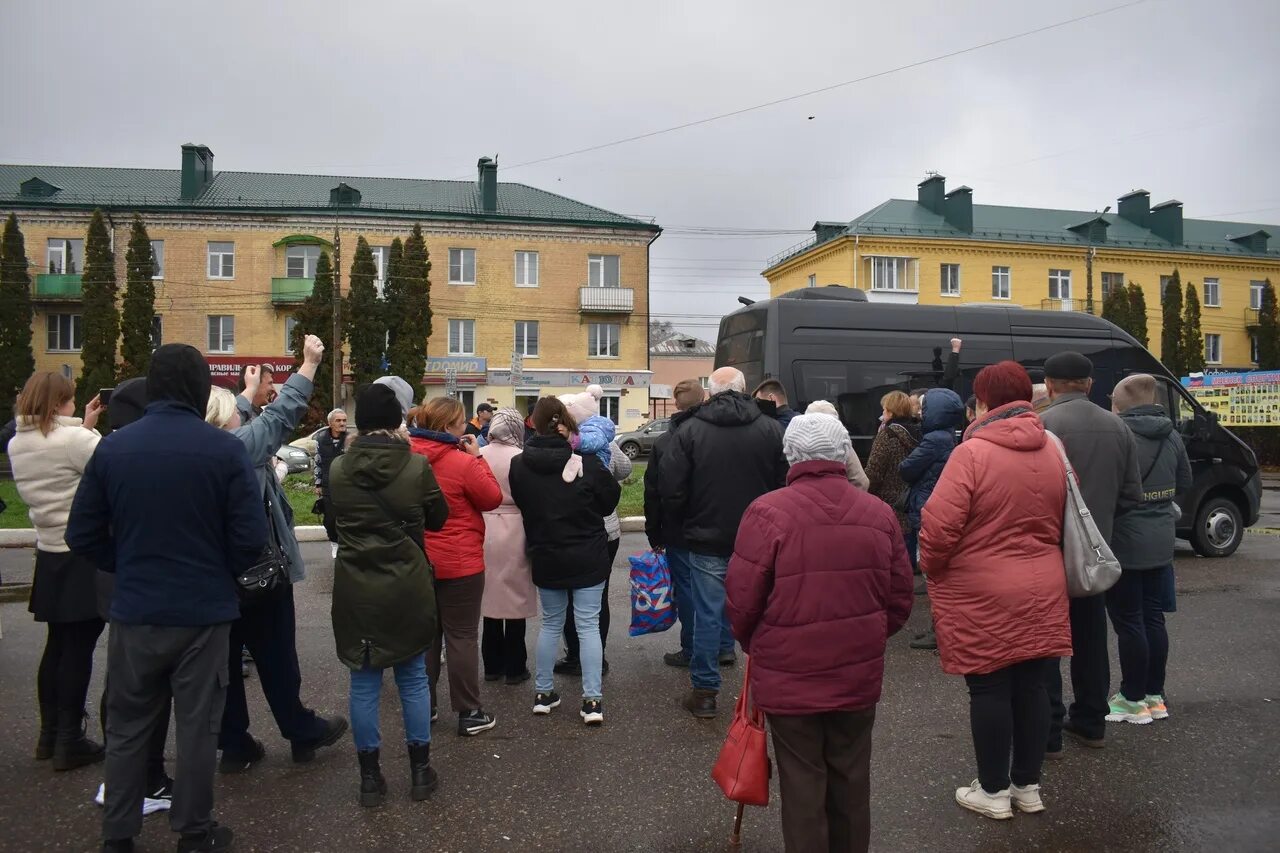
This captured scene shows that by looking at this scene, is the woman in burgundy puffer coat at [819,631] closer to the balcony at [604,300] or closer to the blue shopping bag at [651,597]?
the blue shopping bag at [651,597]

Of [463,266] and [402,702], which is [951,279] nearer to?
[463,266]

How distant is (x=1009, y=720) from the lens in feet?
12.4

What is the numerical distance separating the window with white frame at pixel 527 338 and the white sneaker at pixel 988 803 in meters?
38.2

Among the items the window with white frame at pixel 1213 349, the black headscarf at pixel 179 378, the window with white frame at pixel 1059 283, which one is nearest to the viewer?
the black headscarf at pixel 179 378

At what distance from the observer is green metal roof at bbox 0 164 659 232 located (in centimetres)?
3997

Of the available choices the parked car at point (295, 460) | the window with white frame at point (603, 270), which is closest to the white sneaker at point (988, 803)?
the parked car at point (295, 460)

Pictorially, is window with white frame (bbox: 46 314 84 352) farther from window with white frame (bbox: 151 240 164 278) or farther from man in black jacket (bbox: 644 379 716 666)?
man in black jacket (bbox: 644 379 716 666)

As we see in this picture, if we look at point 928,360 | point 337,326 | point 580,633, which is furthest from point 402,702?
point 337,326

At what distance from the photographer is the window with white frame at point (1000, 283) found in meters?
46.6

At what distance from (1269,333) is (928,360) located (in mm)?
46442

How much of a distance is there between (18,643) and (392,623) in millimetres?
4862

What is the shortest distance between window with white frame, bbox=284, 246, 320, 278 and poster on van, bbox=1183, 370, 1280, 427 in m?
35.0

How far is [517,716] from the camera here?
5164 mm

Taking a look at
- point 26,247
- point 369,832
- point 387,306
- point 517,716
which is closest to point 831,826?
point 369,832
